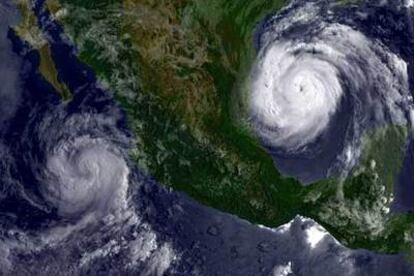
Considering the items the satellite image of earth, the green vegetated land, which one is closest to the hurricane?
the satellite image of earth

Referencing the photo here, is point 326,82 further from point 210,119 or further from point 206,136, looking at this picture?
point 206,136

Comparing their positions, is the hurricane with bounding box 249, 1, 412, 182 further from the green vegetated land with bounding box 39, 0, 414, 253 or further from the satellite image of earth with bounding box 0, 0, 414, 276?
the green vegetated land with bounding box 39, 0, 414, 253

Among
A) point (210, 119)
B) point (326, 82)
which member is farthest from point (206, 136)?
point (326, 82)

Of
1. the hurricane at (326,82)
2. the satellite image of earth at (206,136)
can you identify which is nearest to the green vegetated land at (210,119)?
the satellite image of earth at (206,136)

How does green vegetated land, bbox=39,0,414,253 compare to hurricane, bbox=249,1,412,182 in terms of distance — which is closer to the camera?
hurricane, bbox=249,1,412,182

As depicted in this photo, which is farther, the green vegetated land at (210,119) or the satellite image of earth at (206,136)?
the green vegetated land at (210,119)

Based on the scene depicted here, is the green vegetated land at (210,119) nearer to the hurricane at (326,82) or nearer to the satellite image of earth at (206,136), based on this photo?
the satellite image of earth at (206,136)
